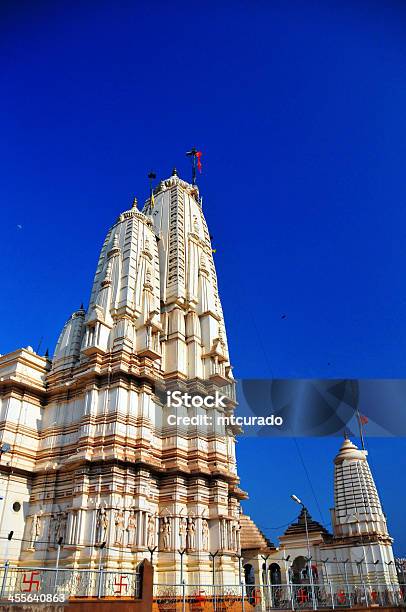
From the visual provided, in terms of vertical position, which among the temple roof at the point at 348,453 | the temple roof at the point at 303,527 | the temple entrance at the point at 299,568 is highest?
the temple roof at the point at 348,453

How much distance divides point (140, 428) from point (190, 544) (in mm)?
6993

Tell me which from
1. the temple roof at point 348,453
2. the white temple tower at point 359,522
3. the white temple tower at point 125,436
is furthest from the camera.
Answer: the temple roof at point 348,453

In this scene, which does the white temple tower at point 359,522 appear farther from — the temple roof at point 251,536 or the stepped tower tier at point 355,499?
the temple roof at point 251,536

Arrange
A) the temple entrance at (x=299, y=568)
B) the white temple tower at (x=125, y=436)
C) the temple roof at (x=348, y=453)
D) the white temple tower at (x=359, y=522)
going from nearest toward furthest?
the white temple tower at (x=125, y=436) < the white temple tower at (x=359, y=522) < the temple entrance at (x=299, y=568) < the temple roof at (x=348, y=453)

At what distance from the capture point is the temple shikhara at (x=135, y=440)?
26.0 meters

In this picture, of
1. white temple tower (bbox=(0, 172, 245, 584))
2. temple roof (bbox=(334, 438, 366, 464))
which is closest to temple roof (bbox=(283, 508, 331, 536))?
temple roof (bbox=(334, 438, 366, 464))

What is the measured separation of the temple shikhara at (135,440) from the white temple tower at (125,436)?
3.2 inches

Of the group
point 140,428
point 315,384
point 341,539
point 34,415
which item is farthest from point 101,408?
point 341,539

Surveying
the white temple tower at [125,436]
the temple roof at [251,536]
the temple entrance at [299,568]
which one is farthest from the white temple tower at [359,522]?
the white temple tower at [125,436]

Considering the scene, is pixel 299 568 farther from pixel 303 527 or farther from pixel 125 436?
pixel 125 436

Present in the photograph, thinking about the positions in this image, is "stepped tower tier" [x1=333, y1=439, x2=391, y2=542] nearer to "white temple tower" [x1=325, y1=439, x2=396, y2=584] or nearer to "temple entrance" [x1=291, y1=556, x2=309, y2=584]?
"white temple tower" [x1=325, y1=439, x2=396, y2=584]

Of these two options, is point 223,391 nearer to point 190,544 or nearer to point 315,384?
point 315,384

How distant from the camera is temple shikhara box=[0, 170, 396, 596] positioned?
85.3ft

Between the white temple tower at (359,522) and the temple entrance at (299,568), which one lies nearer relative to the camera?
the white temple tower at (359,522)
